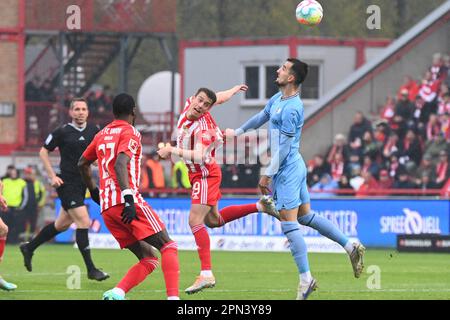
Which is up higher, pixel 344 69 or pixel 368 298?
pixel 344 69

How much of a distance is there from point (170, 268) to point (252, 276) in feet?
16.9

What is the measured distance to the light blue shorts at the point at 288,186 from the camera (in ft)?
44.5

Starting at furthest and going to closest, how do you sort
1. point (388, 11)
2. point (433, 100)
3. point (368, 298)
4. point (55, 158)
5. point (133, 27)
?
point (388, 11) < point (133, 27) < point (55, 158) < point (433, 100) < point (368, 298)

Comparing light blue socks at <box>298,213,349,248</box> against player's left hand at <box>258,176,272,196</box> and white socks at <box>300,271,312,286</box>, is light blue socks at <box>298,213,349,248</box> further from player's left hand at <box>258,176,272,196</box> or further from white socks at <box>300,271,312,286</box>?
white socks at <box>300,271,312,286</box>

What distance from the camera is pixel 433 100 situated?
101ft

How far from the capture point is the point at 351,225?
2570 cm

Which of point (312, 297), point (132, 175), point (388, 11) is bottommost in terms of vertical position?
point (312, 297)

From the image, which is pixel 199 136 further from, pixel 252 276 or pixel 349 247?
pixel 252 276

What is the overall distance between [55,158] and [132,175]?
829 inches

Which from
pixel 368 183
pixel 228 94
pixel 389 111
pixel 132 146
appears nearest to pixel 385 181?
pixel 368 183

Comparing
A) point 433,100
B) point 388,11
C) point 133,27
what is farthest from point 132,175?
point 388,11

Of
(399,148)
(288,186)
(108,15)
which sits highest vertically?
(108,15)

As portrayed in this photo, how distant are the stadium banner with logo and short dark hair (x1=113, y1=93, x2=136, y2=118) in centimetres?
1262
